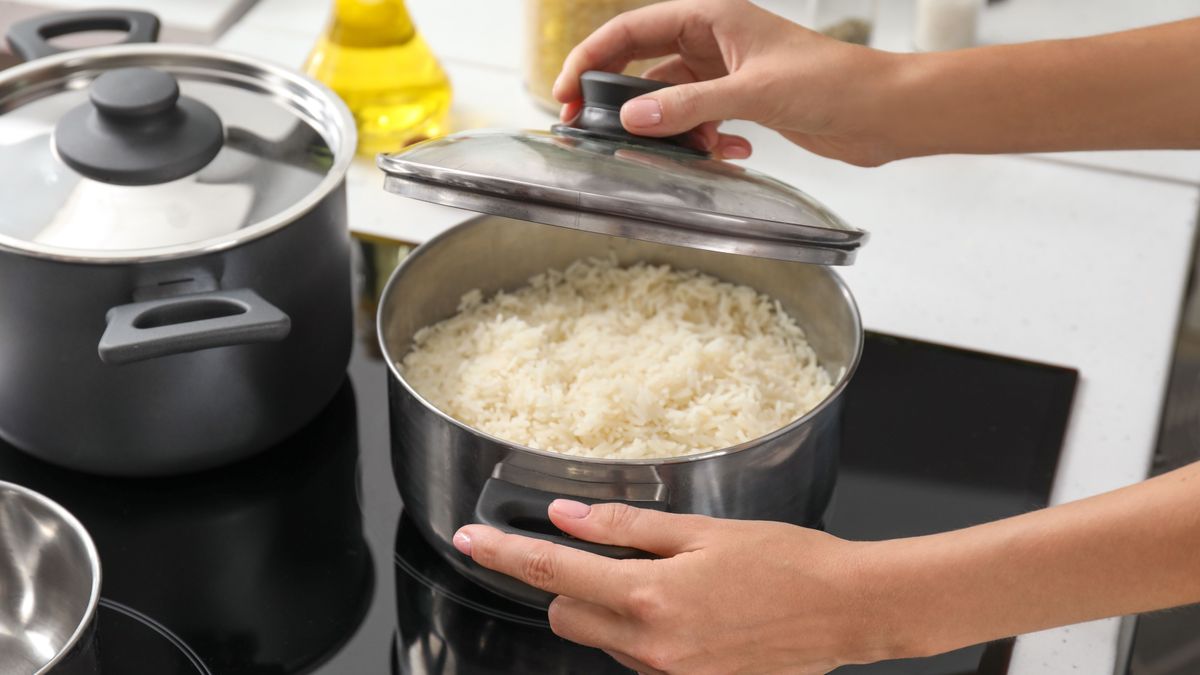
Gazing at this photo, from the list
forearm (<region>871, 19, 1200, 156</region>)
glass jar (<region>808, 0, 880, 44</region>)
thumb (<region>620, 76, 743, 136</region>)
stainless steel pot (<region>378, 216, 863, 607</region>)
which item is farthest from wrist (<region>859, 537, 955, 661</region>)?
glass jar (<region>808, 0, 880, 44</region>)

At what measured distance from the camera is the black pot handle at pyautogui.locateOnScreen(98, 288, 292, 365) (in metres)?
0.74

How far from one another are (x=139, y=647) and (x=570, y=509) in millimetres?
314

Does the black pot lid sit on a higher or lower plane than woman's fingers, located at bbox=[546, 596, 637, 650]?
higher

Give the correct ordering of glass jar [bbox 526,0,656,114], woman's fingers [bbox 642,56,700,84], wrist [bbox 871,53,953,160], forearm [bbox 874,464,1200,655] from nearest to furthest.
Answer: forearm [bbox 874,464,1200,655] < wrist [bbox 871,53,953,160] < woman's fingers [bbox 642,56,700,84] < glass jar [bbox 526,0,656,114]

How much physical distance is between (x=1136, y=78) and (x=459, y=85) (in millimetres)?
738

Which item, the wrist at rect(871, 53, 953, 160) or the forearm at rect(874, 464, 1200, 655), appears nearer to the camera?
the forearm at rect(874, 464, 1200, 655)

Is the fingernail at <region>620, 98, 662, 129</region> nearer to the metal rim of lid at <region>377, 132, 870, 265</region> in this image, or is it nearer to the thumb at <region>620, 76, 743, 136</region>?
the thumb at <region>620, 76, 743, 136</region>

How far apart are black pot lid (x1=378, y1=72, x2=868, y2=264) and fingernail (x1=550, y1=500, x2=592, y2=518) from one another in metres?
0.15

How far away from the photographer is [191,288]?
0.80 metres

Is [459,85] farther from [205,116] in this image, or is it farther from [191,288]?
[191,288]

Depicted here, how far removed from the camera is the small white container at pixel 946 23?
4.58 ft

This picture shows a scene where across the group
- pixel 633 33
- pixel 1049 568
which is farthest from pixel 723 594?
pixel 633 33

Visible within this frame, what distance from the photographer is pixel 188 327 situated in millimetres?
756

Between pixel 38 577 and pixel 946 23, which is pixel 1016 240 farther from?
pixel 38 577
